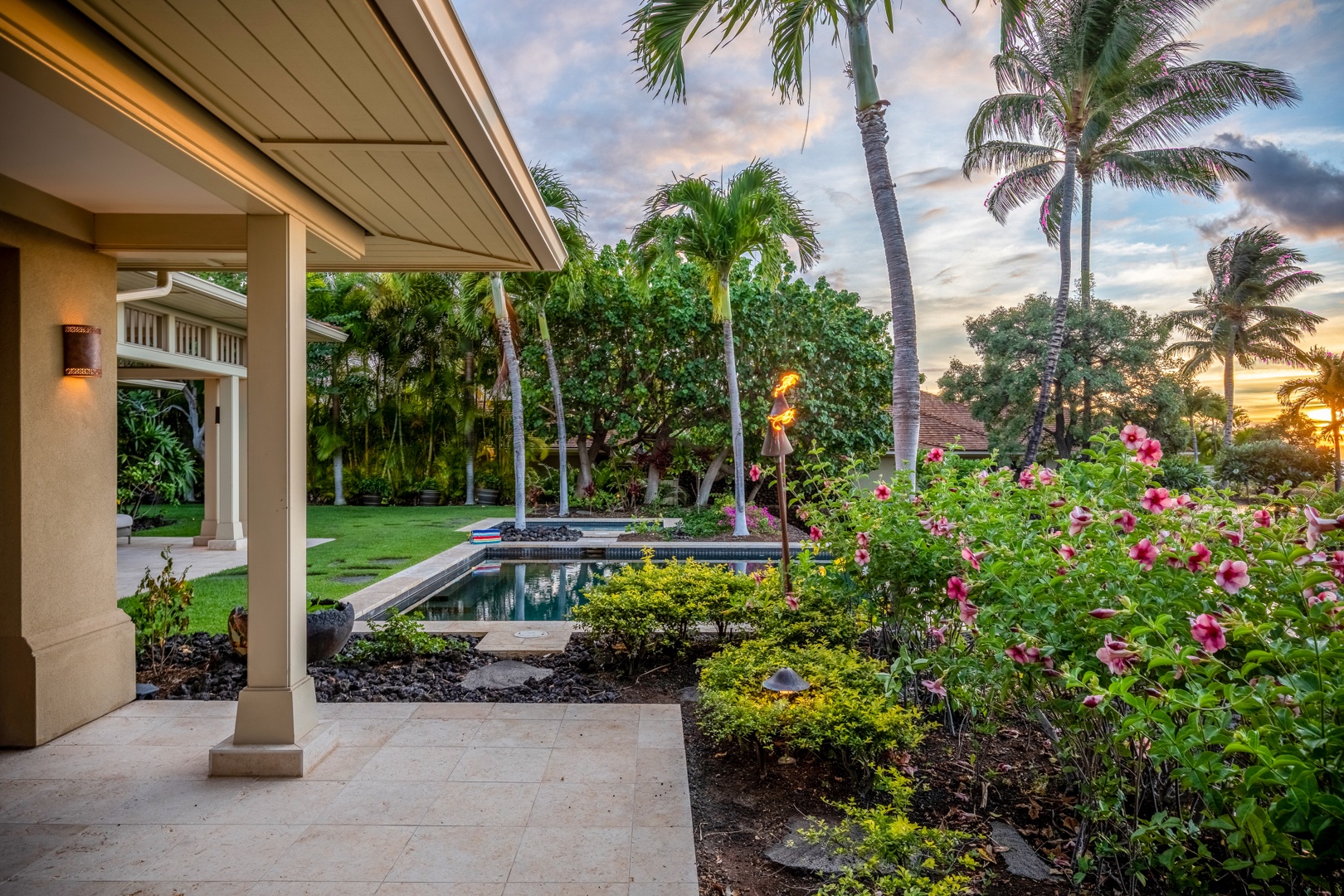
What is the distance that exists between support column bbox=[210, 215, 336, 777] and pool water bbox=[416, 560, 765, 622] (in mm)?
3742

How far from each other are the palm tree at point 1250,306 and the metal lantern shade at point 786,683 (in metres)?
27.9

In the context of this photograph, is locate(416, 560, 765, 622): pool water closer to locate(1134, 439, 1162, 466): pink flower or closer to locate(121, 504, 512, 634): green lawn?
locate(121, 504, 512, 634): green lawn

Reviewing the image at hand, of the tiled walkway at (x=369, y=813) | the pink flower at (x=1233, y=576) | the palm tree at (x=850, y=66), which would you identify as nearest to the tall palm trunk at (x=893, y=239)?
the palm tree at (x=850, y=66)

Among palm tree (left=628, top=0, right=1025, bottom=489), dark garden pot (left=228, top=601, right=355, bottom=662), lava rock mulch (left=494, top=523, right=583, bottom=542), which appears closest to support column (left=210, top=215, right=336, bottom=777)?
dark garden pot (left=228, top=601, right=355, bottom=662)

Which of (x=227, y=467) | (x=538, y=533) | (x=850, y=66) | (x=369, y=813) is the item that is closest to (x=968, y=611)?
(x=369, y=813)

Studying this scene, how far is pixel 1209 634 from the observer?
1.77 metres

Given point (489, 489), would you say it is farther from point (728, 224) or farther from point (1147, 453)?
point (1147, 453)

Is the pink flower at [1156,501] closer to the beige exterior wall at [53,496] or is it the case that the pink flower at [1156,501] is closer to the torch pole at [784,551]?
the torch pole at [784,551]

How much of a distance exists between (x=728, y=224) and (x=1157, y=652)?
33.7ft

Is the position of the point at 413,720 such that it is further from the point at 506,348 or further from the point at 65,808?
the point at 506,348

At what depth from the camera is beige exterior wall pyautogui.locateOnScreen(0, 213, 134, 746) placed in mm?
3387

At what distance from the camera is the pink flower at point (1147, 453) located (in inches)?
105

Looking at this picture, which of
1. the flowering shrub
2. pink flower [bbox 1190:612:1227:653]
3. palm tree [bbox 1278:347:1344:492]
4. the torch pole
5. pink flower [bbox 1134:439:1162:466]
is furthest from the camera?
palm tree [bbox 1278:347:1344:492]

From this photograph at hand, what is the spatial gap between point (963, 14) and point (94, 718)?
7.55m
